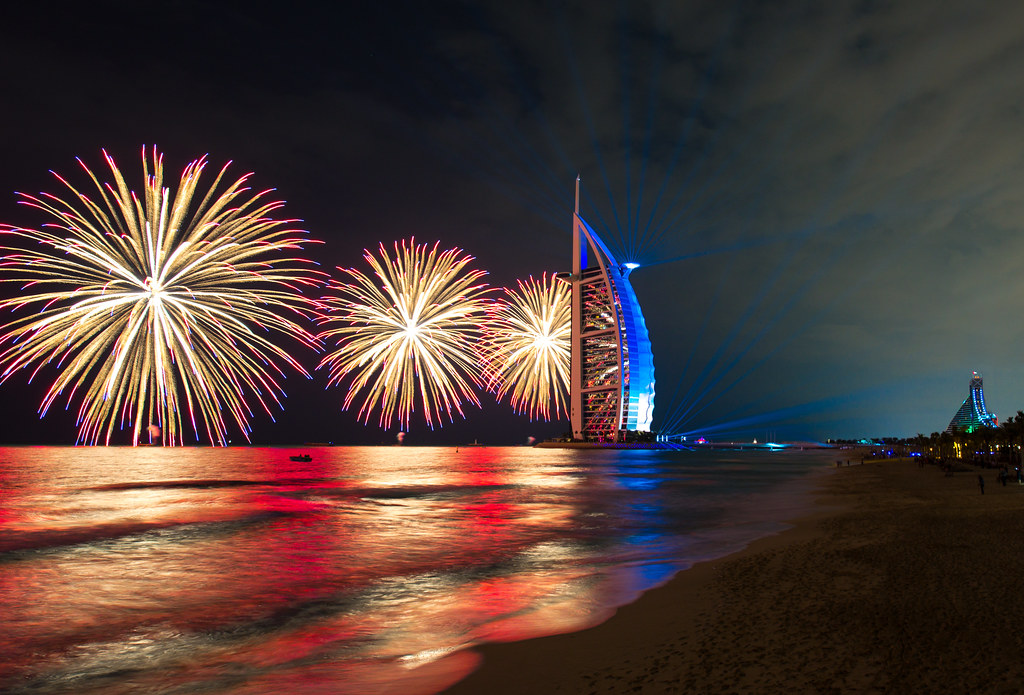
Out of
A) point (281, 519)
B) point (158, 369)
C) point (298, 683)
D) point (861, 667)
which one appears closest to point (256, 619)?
point (298, 683)

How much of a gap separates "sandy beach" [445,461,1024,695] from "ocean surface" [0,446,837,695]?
57.1 inches

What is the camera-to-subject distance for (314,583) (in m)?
19.8

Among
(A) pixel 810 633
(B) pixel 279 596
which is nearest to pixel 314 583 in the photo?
(B) pixel 279 596

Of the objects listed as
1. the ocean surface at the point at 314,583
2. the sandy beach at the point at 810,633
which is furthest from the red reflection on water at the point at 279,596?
the sandy beach at the point at 810,633

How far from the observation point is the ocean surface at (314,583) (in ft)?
38.5

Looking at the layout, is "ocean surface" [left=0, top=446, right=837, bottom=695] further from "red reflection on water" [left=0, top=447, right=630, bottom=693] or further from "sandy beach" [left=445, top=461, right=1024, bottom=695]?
"sandy beach" [left=445, top=461, right=1024, bottom=695]


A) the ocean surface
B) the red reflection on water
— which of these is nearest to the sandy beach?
the ocean surface

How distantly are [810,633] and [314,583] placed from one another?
46.8 feet

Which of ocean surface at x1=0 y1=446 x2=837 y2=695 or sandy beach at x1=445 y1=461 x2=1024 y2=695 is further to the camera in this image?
ocean surface at x1=0 y1=446 x2=837 y2=695

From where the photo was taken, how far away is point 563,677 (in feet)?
31.4

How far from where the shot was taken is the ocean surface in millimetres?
11734

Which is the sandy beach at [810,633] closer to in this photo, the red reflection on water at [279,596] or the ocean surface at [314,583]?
the ocean surface at [314,583]

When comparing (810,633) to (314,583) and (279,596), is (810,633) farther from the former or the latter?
(314,583)

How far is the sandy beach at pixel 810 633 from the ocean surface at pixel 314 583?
1449 millimetres
